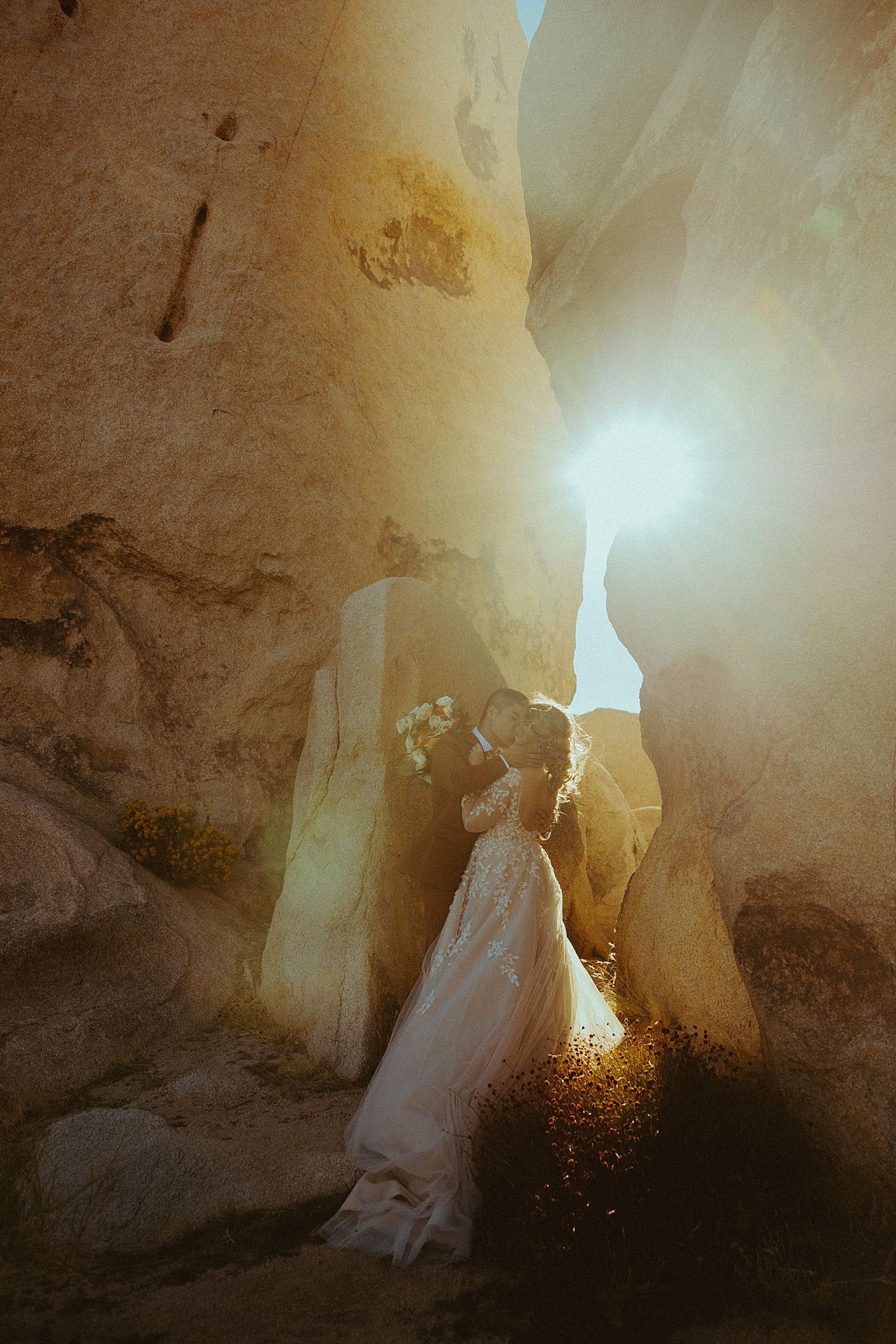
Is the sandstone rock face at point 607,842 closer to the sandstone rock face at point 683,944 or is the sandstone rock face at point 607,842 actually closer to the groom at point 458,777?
the sandstone rock face at point 683,944

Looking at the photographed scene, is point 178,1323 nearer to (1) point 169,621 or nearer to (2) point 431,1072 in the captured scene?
(2) point 431,1072

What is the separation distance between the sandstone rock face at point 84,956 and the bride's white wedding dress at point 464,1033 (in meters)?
2.23

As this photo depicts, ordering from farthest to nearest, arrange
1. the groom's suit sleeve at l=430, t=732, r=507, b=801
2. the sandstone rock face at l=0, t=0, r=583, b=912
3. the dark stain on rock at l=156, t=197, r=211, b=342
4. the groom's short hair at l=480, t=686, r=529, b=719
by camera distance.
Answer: the dark stain on rock at l=156, t=197, r=211, b=342 → the sandstone rock face at l=0, t=0, r=583, b=912 → the groom's short hair at l=480, t=686, r=529, b=719 → the groom's suit sleeve at l=430, t=732, r=507, b=801

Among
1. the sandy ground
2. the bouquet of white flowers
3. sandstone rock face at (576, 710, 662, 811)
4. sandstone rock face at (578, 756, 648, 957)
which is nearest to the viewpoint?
the sandy ground

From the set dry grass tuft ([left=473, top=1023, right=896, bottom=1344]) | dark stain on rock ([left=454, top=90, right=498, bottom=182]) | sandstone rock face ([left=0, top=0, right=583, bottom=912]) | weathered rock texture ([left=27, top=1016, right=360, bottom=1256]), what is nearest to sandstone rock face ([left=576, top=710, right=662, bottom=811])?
sandstone rock face ([left=0, top=0, right=583, bottom=912])

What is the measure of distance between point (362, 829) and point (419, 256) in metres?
8.15

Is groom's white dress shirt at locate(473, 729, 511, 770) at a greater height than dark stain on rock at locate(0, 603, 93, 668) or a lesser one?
lesser

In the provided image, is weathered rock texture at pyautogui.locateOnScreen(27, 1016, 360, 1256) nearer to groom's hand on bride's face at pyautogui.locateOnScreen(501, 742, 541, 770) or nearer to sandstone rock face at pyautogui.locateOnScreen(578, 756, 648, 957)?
groom's hand on bride's face at pyautogui.locateOnScreen(501, 742, 541, 770)

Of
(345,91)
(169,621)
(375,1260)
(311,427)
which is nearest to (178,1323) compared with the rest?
(375,1260)

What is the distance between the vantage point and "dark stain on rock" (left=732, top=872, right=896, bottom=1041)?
11.7ft

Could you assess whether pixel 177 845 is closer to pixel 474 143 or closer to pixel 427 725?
pixel 427 725

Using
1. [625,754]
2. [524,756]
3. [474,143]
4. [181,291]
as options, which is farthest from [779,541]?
[625,754]

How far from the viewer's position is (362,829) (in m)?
5.88

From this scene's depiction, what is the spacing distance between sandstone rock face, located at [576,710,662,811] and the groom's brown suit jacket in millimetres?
8277
